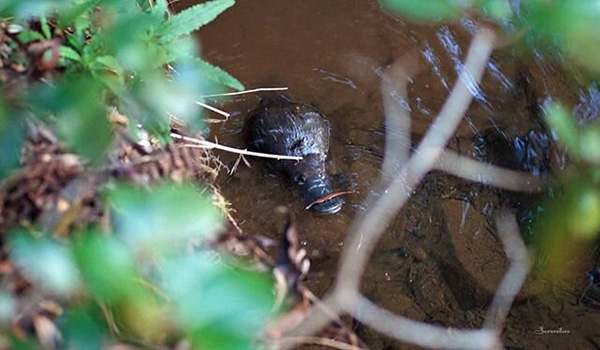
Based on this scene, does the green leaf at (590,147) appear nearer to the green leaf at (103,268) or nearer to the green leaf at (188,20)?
the green leaf at (103,268)

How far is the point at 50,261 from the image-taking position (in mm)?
904

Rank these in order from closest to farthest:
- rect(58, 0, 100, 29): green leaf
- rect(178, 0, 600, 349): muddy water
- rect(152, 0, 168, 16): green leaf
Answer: rect(58, 0, 100, 29): green leaf, rect(152, 0, 168, 16): green leaf, rect(178, 0, 600, 349): muddy water

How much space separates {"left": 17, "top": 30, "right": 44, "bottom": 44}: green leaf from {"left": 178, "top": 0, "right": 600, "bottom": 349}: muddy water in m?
1.38

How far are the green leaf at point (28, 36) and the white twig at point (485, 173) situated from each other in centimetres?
188

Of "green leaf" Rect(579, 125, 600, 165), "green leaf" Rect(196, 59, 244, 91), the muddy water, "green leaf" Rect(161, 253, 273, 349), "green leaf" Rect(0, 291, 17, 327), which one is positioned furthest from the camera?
the muddy water

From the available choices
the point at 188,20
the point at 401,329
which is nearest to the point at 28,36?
the point at 188,20

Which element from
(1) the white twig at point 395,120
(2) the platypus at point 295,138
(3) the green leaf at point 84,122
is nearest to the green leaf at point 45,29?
(3) the green leaf at point 84,122

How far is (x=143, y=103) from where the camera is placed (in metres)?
1.15

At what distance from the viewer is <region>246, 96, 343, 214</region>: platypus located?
3307 millimetres

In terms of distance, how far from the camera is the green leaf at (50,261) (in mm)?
905

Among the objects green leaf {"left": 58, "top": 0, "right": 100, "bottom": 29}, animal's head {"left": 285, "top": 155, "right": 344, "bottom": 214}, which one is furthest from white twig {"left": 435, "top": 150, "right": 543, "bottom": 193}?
green leaf {"left": 58, "top": 0, "right": 100, "bottom": 29}

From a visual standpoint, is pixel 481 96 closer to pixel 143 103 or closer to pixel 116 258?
pixel 143 103

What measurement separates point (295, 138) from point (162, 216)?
8.62ft

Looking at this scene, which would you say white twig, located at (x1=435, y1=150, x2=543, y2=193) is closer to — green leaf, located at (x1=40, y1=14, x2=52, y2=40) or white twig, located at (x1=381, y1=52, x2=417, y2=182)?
white twig, located at (x1=381, y1=52, x2=417, y2=182)
